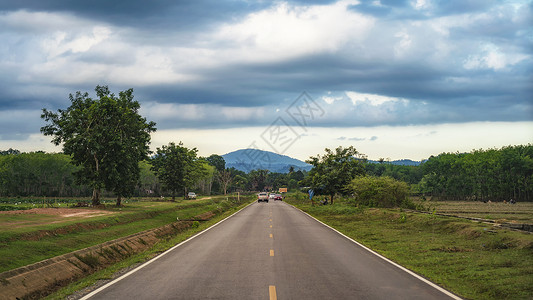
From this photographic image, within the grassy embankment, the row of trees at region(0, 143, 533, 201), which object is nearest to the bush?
the grassy embankment

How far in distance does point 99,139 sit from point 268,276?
116 ft

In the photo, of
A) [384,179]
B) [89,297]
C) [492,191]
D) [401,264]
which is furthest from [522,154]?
[89,297]

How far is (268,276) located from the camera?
38.6ft

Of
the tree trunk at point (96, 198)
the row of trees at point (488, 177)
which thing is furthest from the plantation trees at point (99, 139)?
the row of trees at point (488, 177)

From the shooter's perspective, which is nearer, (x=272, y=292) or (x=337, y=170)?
(x=272, y=292)

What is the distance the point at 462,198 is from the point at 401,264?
4493 inches

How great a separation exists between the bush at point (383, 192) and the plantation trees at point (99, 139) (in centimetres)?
2472

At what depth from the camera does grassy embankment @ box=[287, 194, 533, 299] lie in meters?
11.1

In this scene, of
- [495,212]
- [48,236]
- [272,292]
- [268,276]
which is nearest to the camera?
[272,292]

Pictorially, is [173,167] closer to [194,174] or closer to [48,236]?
[194,174]

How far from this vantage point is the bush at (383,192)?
44719 mm

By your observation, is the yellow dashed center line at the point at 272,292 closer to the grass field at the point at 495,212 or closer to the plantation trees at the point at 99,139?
the grass field at the point at 495,212

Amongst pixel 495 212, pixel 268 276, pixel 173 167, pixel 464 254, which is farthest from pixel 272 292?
pixel 173 167

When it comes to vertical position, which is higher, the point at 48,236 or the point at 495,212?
the point at 48,236
